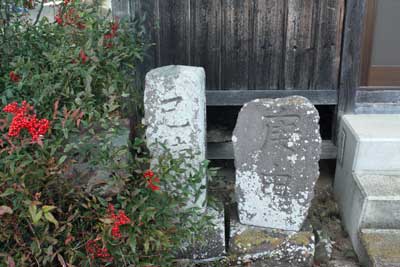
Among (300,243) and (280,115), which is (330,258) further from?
(280,115)

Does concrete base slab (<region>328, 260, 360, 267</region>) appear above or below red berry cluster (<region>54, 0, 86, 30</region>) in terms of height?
below

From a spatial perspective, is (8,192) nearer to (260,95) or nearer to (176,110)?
(176,110)

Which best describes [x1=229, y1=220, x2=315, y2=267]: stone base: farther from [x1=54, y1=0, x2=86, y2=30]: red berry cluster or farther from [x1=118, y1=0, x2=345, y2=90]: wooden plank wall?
[x1=54, y1=0, x2=86, y2=30]: red berry cluster

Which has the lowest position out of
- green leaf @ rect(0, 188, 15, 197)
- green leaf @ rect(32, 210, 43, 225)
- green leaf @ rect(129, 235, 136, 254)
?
green leaf @ rect(129, 235, 136, 254)

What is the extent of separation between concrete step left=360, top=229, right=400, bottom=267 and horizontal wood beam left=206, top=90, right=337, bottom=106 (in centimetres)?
122

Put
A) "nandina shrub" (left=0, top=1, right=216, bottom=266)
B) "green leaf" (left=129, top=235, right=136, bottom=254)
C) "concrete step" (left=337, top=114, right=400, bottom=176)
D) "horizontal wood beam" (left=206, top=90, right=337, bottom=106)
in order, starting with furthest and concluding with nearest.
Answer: "horizontal wood beam" (left=206, top=90, right=337, bottom=106)
"concrete step" (left=337, top=114, right=400, bottom=176)
"green leaf" (left=129, top=235, right=136, bottom=254)
"nandina shrub" (left=0, top=1, right=216, bottom=266)

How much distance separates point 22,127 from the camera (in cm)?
183

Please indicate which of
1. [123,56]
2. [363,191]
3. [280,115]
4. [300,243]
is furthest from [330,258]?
[123,56]

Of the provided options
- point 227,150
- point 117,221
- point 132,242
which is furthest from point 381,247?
point 117,221

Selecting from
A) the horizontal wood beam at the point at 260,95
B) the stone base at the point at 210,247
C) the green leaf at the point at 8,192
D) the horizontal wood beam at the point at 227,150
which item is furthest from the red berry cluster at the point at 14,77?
the horizontal wood beam at the point at 227,150

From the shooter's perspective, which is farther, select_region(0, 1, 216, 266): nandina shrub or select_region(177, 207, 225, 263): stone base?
select_region(177, 207, 225, 263): stone base

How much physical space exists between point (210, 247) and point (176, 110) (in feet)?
3.25

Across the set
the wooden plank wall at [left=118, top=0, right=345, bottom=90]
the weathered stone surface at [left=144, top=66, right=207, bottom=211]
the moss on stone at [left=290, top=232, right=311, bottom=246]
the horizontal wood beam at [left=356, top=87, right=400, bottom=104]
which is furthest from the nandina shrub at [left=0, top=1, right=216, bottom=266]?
the horizontal wood beam at [left=356, top=87, right=400, bottom=104]

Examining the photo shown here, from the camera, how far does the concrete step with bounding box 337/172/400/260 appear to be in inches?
120
